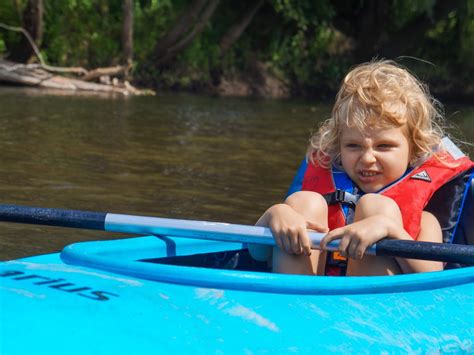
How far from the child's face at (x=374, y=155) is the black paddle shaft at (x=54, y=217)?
2.88 feet

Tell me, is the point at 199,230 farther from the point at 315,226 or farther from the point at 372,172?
the point at 372,172

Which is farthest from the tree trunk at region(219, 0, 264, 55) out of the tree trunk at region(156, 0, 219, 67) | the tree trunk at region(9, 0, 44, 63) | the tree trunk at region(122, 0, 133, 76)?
the tree trunk at region(9, 0, 44, 63)

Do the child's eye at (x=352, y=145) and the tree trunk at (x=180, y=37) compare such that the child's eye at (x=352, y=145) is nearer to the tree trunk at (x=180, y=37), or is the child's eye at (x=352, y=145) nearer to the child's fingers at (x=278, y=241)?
the child's fingers at (x=278, y=241)

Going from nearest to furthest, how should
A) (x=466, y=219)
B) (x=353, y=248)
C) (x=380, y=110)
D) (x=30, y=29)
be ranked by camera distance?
(x=353, y=248), (x=380, y=110), (x=466, y=219), (x=30, y=29)

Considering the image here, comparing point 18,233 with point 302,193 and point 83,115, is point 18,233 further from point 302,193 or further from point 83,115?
point 83,115

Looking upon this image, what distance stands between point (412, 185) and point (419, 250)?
1.85ft

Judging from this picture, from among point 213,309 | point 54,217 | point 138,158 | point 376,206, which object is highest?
point 376,206

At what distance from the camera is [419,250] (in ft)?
9.57

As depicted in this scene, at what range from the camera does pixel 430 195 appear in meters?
3.49

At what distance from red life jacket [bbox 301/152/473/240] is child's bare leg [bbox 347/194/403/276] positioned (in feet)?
0.65

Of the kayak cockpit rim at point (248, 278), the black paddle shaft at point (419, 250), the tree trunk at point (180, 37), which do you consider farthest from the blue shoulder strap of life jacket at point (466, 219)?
the tree trunk at point (180, 37)

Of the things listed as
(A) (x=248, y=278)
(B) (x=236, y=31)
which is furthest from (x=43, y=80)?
(A) (x=248, y=278)

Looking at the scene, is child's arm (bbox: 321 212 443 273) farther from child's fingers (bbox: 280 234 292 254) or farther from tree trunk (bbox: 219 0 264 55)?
tree trunk (bbox: 219 0 264 55)

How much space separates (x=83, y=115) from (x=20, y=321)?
828 centimetres
